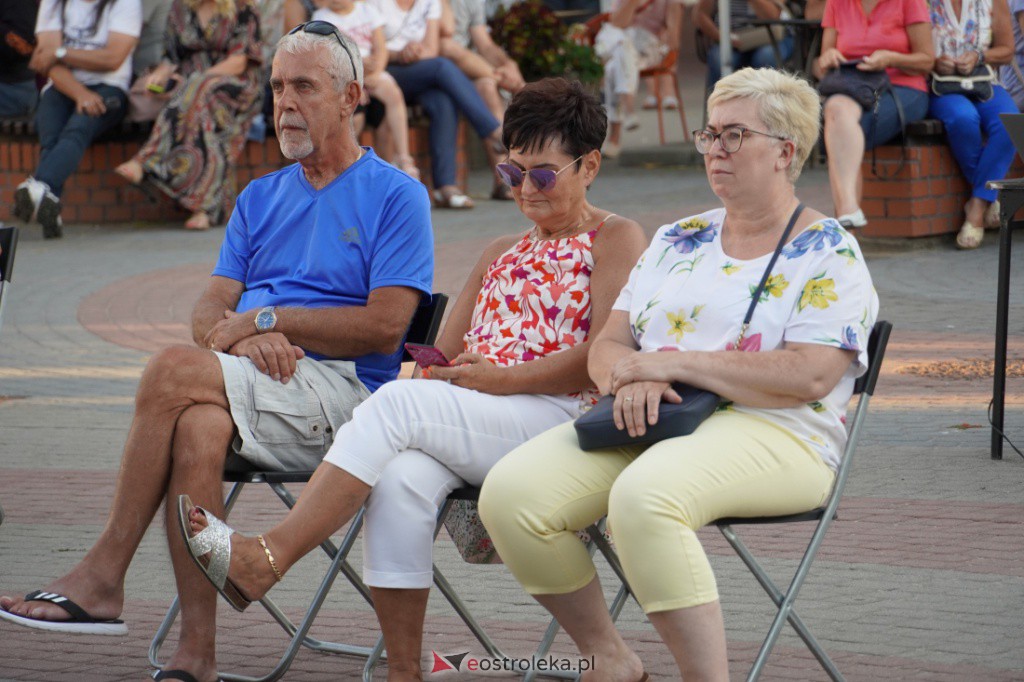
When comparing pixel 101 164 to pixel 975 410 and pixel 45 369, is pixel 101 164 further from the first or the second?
pixel 975 410

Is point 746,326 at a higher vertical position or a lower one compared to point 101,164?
higher

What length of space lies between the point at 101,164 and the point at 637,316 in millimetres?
9529

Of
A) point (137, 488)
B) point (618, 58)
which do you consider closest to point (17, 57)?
point (618, 58)

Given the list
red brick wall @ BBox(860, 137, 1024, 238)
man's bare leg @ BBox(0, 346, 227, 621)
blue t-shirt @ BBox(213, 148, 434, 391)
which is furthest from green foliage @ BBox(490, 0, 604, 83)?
man's bare leg @ BBox(0, 346, 227, 621)

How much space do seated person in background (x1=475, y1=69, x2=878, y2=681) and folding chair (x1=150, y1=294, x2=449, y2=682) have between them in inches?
21.7

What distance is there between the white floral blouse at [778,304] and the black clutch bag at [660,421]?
122mm

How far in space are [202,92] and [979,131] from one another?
18.1 ft

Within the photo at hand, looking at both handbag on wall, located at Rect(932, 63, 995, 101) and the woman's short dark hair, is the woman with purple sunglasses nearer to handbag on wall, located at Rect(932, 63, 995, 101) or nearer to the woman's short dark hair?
the woman's short dark hair

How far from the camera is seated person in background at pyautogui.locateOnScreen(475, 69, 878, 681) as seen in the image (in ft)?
11.0

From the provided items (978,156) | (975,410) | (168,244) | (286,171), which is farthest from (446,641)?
(168,244)

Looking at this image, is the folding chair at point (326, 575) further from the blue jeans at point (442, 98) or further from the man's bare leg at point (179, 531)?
the blue jeans at point (442, 98)

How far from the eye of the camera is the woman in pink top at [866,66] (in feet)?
30.8

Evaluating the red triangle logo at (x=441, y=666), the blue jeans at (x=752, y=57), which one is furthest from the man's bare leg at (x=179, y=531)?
the blue jeans at (x=752, y=57)

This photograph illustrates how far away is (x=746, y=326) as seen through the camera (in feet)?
12.1
